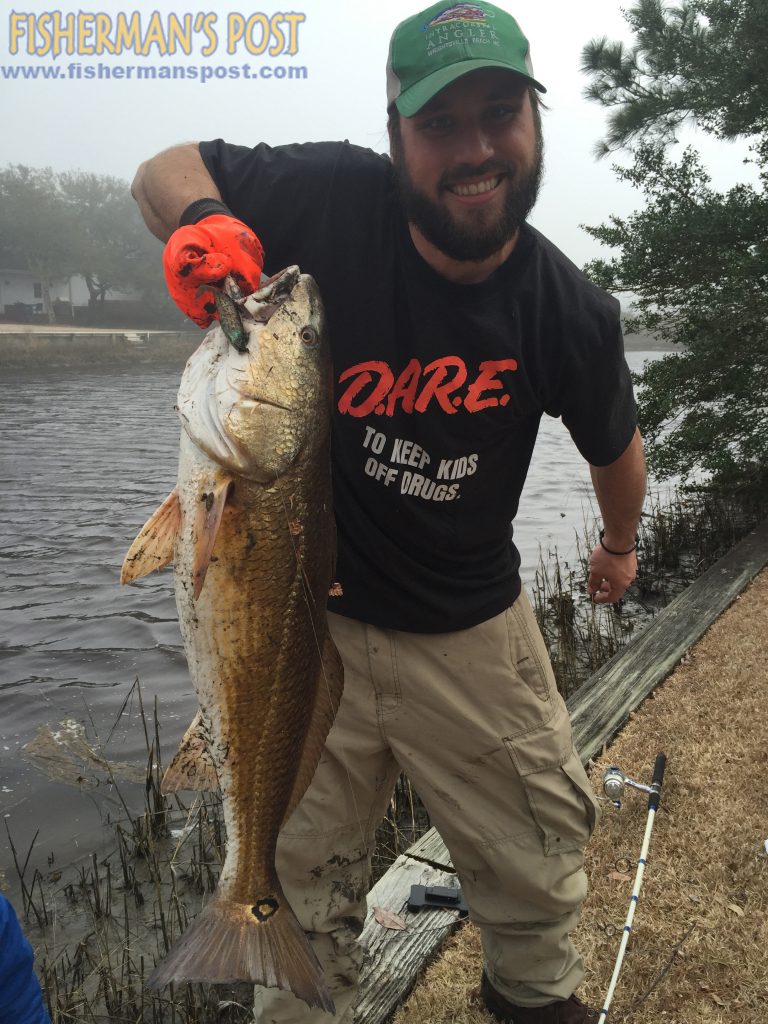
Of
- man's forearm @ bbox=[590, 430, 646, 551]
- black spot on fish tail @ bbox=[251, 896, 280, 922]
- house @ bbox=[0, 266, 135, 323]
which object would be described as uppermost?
house @ bbox=[0, 266, 135, 323]

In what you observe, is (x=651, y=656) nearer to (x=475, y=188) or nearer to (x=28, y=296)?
(x=475, y=188)

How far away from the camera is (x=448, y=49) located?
2359 millimetres

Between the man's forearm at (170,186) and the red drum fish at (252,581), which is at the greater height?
the man's forearm at (170,186)

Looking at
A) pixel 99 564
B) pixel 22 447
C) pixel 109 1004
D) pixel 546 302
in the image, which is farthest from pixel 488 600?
pixel 22 447

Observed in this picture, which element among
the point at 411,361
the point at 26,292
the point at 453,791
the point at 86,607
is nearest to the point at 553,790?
the point at 453,791

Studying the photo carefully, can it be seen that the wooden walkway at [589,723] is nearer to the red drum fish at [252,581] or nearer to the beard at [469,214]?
the red drum fish at [252,581]

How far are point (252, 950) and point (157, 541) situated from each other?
3.45ft

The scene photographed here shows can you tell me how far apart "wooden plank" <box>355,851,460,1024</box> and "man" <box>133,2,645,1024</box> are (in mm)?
264

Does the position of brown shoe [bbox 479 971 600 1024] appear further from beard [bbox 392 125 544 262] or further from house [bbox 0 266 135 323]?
house [bbox 0 266 135 323]

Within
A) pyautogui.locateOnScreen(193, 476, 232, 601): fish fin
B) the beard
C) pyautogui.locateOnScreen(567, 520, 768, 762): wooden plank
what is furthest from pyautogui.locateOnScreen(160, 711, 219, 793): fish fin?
pyautogui.locateOnScreen(567, 520, 768, 762): wooden plank

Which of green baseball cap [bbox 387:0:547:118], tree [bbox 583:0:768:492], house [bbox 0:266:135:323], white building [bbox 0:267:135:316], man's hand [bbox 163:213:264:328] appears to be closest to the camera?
man's hand [bbox 163:213:264:328]

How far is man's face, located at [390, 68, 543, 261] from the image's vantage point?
7.93 ft

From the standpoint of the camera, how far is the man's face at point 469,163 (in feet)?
7.93

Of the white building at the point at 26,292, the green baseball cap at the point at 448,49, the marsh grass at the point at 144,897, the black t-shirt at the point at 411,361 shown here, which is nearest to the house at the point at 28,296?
the white building at the point at 26,292
